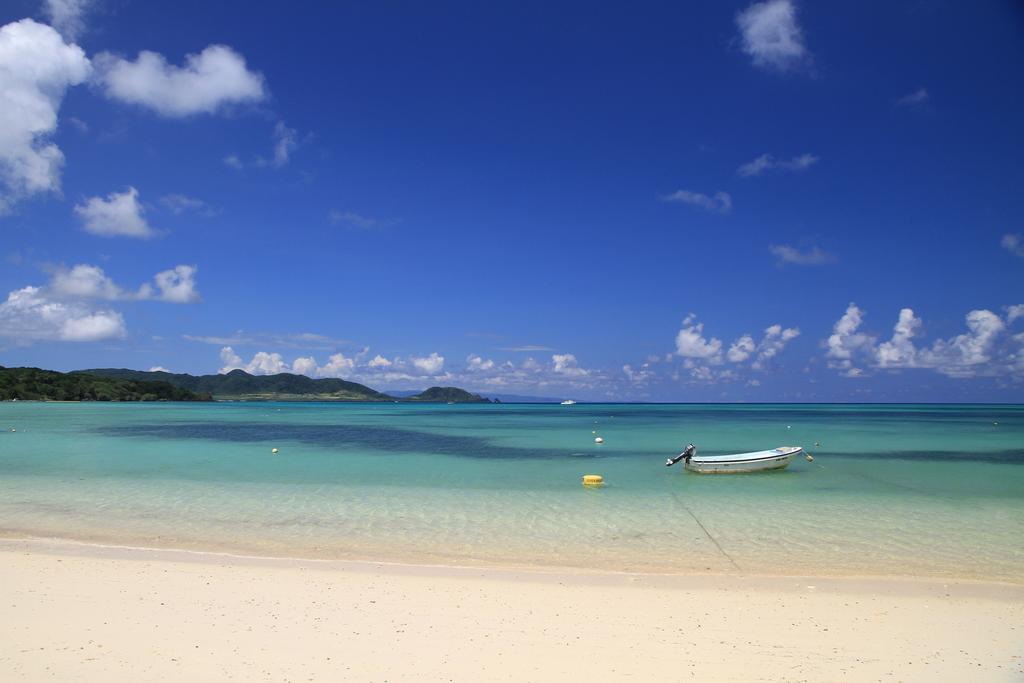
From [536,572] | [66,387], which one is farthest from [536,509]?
[66,387]

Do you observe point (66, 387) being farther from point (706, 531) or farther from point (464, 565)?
point (706, 531)

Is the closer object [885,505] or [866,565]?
[866,565]

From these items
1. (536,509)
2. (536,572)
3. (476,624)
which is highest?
(476,624)

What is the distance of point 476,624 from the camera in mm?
7219

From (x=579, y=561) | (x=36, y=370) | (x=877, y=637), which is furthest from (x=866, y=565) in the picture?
(x=36, y=370)

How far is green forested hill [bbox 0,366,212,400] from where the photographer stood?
405ft

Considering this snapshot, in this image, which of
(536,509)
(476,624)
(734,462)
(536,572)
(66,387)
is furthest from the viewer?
(66,387)

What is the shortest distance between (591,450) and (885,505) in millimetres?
16577

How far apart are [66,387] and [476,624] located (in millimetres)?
152488

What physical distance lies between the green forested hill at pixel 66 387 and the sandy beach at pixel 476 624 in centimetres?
14338

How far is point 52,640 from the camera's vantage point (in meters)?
6.45

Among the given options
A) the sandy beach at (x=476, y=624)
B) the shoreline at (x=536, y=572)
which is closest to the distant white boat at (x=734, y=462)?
the shoreline at (x=536, y=572)

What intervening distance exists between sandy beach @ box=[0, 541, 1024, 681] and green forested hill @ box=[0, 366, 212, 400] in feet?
470

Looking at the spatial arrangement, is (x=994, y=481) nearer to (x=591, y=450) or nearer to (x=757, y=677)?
(x=591, y=450)
